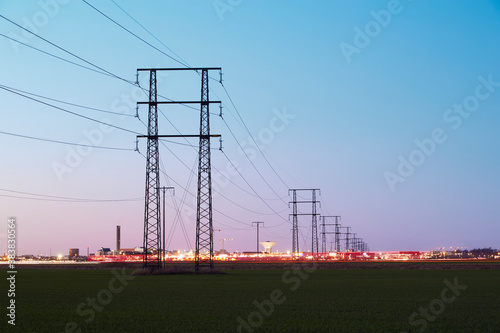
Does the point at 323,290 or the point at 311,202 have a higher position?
the point at 311,202

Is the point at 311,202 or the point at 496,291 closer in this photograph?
the point at 496,291

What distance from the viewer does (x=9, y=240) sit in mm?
28297

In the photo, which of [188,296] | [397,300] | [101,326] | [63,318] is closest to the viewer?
[101,326]

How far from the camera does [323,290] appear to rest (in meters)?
46.0

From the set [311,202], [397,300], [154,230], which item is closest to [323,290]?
[397,300]

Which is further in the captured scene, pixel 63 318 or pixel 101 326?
pixel 63 318

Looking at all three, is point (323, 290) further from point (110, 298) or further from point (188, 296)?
point (110, 298)

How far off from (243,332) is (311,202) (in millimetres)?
→ 129564

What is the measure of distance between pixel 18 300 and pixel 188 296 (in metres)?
9.77

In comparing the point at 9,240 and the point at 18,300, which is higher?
the point at 9,240

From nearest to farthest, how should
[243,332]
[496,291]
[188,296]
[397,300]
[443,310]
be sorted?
[243,332] < [443,310] < [397,300] < [188,296] < [496,291]

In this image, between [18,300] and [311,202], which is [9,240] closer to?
[18,300]

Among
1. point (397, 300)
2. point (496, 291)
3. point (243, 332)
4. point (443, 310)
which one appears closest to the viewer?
point (243, 332)

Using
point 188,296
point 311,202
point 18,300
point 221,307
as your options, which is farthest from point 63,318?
point 311,202
